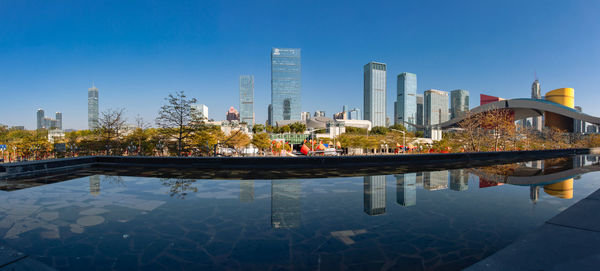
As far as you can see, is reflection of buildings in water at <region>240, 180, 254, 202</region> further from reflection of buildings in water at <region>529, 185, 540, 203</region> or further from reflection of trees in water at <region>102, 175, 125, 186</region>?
reflection of buildings in water at <region>529, 185, 540, 203</region>

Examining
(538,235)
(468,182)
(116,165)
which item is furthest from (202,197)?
(116,165)

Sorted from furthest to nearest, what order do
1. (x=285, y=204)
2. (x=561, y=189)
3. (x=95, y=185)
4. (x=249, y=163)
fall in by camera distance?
(x=249, y=163) < (x=95, y=185) < (x=561, y=189) < (x=285, y=204)

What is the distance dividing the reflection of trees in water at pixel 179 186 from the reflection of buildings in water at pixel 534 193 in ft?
24.9

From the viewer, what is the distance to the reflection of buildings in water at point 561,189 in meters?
6.12

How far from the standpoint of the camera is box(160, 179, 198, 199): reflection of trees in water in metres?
6.53

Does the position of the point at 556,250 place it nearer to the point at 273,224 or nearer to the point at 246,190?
the point at 273,224

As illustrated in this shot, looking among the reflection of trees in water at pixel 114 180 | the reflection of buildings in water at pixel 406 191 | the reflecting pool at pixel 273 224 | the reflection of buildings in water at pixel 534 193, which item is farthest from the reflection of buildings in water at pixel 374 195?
the reflection of trees in water at pixel 114 180

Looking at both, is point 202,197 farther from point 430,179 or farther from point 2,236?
point 430,179

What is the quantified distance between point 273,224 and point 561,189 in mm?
7520

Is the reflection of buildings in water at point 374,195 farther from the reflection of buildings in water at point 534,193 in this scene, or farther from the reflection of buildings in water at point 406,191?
the reflection of buildings in water at point 534,193

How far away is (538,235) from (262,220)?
3.53 m

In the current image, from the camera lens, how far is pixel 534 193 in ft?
21.0

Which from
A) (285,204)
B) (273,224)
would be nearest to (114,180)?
(285,204)

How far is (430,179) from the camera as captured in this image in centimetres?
862
